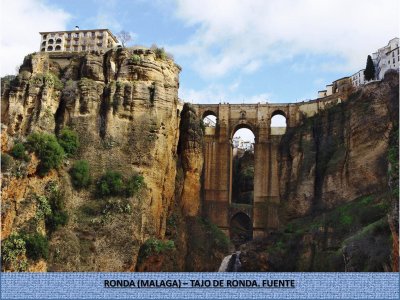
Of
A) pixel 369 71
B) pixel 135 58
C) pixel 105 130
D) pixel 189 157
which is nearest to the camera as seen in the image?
pixel 105 130

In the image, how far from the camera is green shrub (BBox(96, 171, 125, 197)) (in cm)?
3309

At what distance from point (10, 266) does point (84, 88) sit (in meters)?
12.2

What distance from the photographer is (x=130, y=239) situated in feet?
107

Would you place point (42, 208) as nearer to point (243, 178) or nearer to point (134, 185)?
point (134, 185)

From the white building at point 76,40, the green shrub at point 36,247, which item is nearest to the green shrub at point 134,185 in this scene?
the green shrub at point 36,247

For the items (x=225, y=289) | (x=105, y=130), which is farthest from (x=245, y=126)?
(x=225, y=289)

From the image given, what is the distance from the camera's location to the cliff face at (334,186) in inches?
1563

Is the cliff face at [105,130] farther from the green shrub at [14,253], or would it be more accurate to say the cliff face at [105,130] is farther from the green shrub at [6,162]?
the green shrub at [14,253]

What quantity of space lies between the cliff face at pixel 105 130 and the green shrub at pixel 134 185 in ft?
1.03

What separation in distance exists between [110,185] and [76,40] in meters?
37.3

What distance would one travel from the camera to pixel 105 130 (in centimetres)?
3534

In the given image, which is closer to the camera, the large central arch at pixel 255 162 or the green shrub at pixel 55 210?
the green shrub at pixel 55 210

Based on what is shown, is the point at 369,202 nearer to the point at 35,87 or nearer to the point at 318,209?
the point at 318,209

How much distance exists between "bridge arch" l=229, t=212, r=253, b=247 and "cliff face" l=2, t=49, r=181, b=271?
15.6 metres
